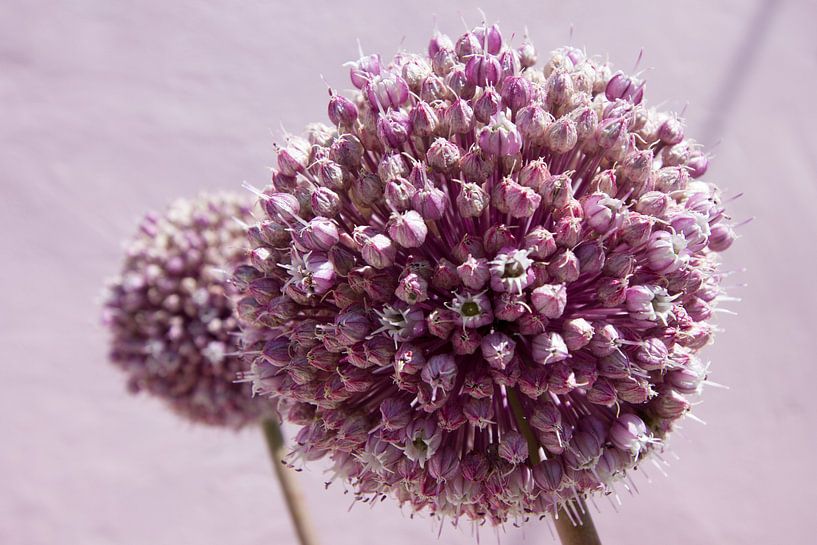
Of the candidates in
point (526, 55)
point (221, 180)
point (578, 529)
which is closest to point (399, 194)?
point (526, 55)

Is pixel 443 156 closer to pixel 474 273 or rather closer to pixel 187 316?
pixel 474 273

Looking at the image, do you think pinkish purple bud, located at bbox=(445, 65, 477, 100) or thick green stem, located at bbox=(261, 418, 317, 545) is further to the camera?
thick green stem, located at bbox=(261, 418, 317, 545)

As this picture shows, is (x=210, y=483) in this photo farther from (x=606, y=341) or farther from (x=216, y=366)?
(x=606, y=341)

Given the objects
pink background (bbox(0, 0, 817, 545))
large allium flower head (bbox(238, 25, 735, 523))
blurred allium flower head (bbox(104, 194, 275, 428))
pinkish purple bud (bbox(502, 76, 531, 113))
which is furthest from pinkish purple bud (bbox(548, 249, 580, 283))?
pink background (bbox(0, 0, 817, 545))

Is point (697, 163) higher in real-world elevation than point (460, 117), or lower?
higher

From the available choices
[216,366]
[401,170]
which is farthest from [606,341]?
[216,366]

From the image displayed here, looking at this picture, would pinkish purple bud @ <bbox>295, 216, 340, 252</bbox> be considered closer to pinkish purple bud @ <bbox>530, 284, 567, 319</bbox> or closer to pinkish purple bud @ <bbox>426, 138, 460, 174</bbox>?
pinkish purple bud @ <bbox>426, 138, 460, 174</bbox>
